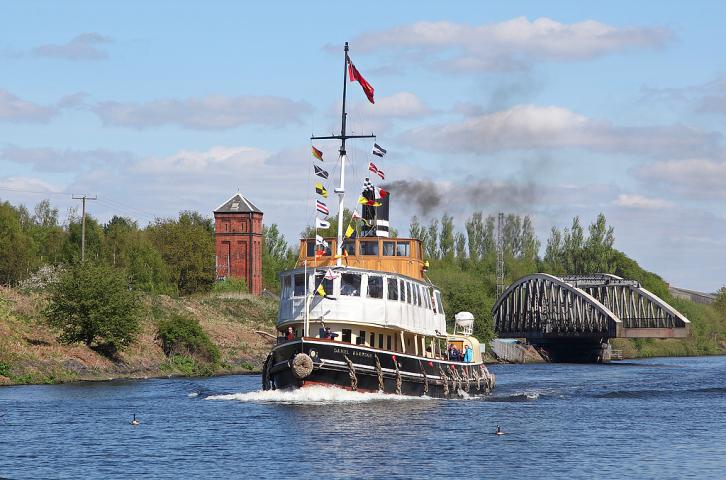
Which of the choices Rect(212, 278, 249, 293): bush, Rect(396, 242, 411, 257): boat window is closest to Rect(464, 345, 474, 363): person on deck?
Rect(396, 242, 411, 257): boat window

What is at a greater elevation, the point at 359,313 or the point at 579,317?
the point at 579,317

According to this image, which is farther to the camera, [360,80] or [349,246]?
[349,246]

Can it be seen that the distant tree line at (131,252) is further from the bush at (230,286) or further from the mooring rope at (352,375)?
the mooring rope at (352,375)

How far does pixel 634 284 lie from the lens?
16325cm

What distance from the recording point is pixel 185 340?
98688 mm

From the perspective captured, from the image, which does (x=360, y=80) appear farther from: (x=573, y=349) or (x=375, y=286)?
(x=573, y=349)

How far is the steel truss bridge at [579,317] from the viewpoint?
157625 mm

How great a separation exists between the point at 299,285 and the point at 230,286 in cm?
9677

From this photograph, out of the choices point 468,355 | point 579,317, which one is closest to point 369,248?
point 468,355

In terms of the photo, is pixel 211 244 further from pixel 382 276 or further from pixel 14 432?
pixel 14 432

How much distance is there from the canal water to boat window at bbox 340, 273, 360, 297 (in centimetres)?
549

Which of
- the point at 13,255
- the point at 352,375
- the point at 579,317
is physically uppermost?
the point at 13,255

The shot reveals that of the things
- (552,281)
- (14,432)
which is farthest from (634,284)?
(14,432)

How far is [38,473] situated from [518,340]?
138 m
